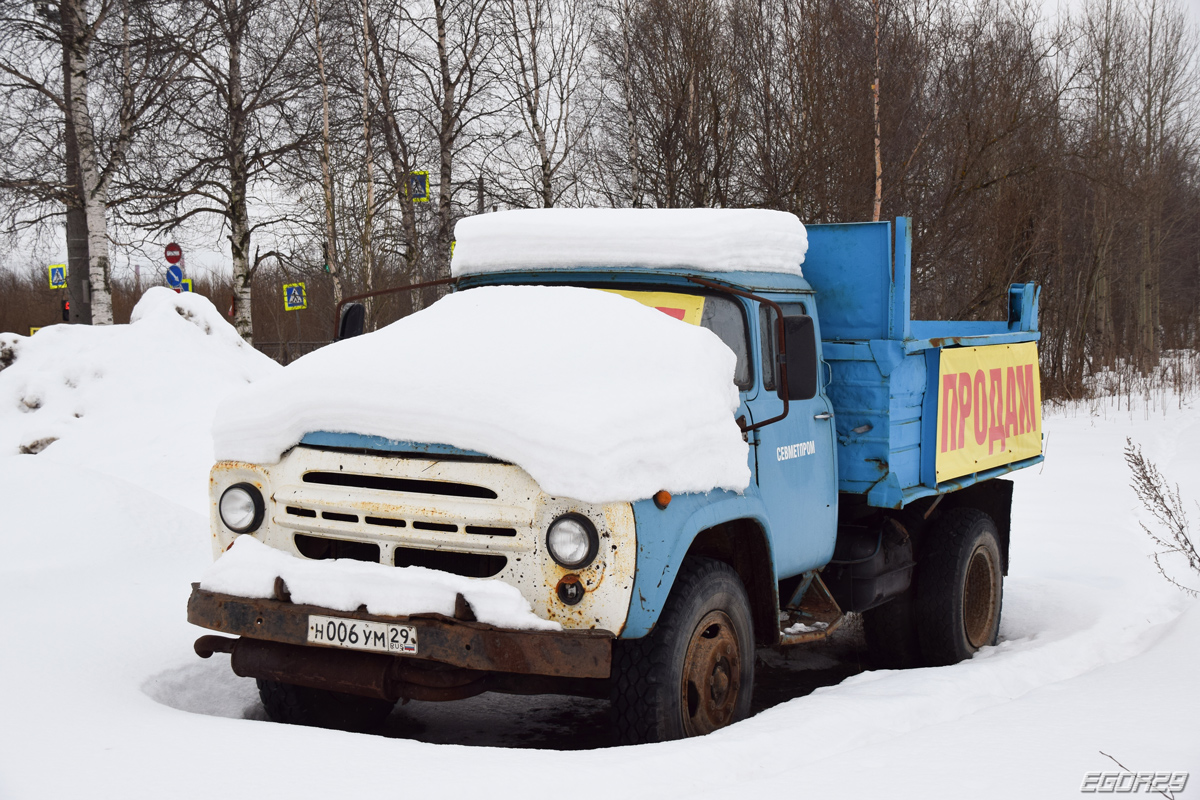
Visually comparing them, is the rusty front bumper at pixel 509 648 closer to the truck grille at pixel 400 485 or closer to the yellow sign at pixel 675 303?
the truck grille at pixel 400 485

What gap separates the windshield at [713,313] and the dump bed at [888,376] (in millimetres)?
877

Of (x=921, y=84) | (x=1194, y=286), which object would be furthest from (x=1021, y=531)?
(x=1194, y=286)

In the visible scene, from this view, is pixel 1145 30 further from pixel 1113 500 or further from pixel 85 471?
pixel 85 471

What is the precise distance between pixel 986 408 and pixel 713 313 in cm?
247

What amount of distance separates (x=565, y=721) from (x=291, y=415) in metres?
2.05

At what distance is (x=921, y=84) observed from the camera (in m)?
19.0

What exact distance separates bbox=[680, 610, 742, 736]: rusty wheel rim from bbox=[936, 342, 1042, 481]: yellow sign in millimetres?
2000

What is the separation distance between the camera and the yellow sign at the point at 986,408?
572 cm

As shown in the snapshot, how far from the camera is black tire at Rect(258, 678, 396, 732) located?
441 centimetres

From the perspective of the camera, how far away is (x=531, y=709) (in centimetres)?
517

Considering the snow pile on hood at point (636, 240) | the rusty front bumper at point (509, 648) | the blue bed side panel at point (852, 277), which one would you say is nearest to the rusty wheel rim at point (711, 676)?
A: the rusty front bumper at point (509, 648)

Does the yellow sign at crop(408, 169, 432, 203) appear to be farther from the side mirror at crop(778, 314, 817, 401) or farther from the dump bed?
the side mirror at crop(778, 314, 817, 401)

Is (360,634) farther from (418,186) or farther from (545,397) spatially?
(418,186)

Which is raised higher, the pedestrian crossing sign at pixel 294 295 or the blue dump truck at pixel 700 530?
the pedestrian crossing sign at pixel 294 295
